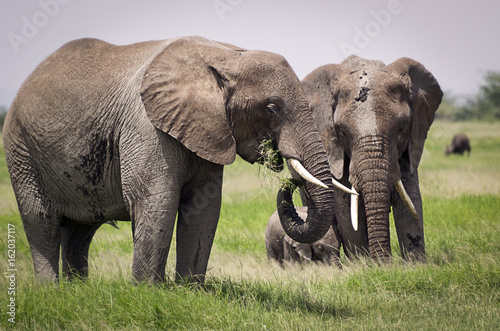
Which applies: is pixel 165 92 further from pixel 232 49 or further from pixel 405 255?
pixel 405 255

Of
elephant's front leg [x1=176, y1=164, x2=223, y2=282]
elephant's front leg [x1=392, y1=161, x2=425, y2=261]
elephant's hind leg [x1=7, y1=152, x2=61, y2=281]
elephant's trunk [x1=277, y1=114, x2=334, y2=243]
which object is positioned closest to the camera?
elephant's trunk [x1=277, y1=114, x2=334, y2=243]

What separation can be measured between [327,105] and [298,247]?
68.7 inches

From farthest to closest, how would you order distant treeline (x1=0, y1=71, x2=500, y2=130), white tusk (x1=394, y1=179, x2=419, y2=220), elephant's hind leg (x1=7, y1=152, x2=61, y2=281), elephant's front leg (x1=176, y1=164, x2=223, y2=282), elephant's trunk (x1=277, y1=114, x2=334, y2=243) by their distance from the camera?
1. distant treeline (x1=0, y1=71, x2=500, y2=130)
2. white tusk (x1=394, y1=179, x2=419, y2=220)
3. elephant's hind leg (x1=7, y1=152, x2=61, y2=281)
4. elephant's front leg (x1=176, y1=164, x2=223, y2=282)
5. elephant's trunk (x1=277, y1=114, x2=334, y2=243)

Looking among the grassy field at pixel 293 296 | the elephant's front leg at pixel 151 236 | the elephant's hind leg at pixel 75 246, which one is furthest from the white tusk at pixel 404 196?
the elephant's hind leg at pixel 75 246

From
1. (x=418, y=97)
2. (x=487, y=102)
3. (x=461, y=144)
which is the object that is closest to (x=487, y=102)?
(x=487, y=102)

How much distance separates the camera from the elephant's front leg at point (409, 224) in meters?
7.23

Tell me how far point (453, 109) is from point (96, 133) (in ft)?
234

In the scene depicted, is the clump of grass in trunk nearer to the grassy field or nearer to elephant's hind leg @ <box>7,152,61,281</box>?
the grassy field

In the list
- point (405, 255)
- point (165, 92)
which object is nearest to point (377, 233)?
point (405, 255)

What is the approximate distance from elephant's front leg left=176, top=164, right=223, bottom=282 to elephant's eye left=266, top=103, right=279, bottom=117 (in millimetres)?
748

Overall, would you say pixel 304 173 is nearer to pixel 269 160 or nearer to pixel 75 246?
pixel 269 160

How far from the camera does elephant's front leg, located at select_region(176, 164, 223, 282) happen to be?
5.74m

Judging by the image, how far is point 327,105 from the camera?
753cm

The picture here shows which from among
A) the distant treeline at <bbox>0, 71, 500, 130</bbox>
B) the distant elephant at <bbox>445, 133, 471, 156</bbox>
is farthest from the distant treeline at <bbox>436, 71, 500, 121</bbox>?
the distant elephant at <bbox>445, 133, 471, 156</bbox>
